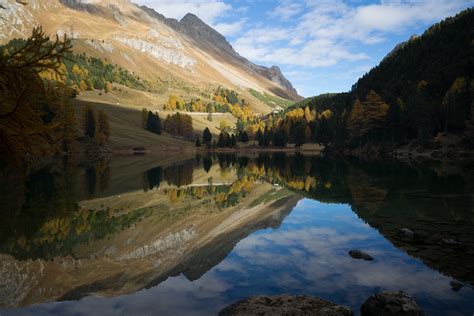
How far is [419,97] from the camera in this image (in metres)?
111

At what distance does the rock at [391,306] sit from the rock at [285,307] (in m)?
0.85

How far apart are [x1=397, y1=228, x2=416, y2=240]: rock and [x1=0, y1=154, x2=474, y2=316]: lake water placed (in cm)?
39

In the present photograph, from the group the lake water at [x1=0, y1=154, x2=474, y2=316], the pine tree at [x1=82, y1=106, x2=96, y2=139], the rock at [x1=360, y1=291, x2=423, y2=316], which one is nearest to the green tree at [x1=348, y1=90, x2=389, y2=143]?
the lake water at [x1=0, y1=154, x2=474, y2=316]

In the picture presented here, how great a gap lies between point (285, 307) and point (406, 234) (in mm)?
14311

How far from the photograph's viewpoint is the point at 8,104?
40.2 ft

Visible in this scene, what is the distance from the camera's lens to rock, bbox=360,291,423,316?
42.2 ft

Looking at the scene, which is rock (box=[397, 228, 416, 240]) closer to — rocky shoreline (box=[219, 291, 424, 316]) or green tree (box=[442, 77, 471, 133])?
rocky shoreline (box=[219, 291, 424, 316])

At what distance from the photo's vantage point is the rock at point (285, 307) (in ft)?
43.3

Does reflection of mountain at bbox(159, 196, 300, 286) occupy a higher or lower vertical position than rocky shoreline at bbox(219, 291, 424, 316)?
lower

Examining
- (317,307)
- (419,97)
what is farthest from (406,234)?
(419,97)

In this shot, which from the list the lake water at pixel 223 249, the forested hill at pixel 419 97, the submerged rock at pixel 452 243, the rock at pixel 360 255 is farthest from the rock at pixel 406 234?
the forested hill at pixel 419 97

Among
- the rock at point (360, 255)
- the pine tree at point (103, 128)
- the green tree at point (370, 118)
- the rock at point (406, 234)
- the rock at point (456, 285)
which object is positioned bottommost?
the rock at point (360, 255)

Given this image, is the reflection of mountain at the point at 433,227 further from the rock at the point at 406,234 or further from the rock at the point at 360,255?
the rock at the point at 360,255

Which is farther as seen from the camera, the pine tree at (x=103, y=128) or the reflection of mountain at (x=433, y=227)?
the pine tree at (x=103, y=128)
